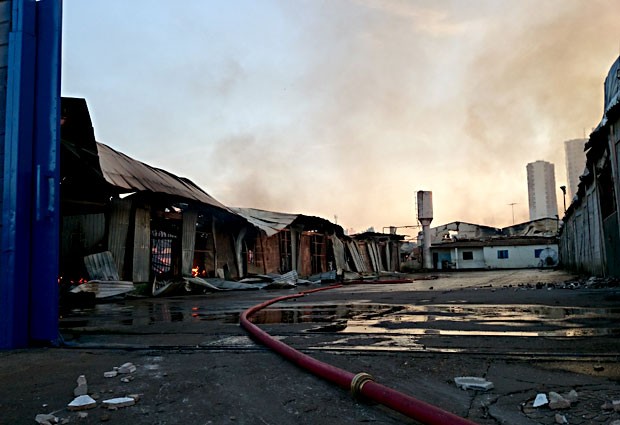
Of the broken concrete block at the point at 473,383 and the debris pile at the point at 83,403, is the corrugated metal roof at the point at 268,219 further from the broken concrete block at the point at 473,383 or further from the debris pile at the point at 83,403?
the broken concrete block at the point at 473,383

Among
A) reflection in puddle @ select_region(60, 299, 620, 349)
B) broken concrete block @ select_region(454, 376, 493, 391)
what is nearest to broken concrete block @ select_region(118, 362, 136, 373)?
reflection in puddle @ select_region(60, 299, 620, 349)

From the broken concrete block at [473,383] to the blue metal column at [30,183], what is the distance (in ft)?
11.1

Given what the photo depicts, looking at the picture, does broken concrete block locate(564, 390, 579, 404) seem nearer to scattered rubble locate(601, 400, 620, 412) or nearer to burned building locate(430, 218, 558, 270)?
scattered rubble locate(601, 400, 620, 412)

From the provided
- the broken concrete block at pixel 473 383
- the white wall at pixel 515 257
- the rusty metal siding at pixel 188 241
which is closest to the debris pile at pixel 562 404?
the broken concrete block at pixel 473 383

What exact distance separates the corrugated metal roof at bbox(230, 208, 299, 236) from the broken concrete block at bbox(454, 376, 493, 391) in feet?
49.2

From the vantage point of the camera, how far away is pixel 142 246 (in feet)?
43.2

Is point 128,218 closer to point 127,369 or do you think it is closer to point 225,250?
point 225,250

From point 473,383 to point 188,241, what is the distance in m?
13.9

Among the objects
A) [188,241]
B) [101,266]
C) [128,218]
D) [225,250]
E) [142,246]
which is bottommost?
[101,266]

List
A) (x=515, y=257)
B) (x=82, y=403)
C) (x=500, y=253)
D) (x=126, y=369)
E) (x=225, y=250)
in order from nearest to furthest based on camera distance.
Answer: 1. (x=82, y=403)
2. (x=126, y=369)
3. (x=225, y=250)
4. (x=515, y=257)
5. (x=500, y=253)

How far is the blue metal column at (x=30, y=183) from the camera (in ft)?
11.8

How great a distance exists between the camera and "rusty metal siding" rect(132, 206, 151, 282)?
12.9m

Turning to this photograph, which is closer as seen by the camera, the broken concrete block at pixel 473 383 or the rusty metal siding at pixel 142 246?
the broken concrete block at pixel 473 383

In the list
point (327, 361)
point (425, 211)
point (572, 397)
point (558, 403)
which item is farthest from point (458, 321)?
point (425, 211)
